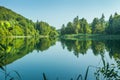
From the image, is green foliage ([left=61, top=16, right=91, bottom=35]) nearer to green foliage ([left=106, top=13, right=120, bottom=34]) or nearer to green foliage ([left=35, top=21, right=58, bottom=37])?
green foliage ([left=106, top=13, right=120, bottom=34])

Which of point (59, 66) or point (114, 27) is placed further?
point (114, 27)

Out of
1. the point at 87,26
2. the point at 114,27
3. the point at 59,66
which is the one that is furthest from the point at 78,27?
the point at 59,66

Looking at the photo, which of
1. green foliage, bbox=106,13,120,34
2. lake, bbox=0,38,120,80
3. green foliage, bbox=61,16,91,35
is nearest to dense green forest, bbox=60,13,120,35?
green foliage, bbox=61,16,91,35

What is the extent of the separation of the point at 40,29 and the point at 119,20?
102175mm

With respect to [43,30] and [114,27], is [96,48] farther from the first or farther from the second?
[43,30]

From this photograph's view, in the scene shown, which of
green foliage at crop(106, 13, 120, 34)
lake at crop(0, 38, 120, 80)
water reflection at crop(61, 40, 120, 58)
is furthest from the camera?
green foliage at crop(106, 13, 120, 34)

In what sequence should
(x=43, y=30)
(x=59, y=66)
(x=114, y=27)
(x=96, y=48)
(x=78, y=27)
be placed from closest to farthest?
(x=59, y=66)
(x=96, y=48)
(x=114, y=27)
(x=78, y=27)
(x=43, y=30)

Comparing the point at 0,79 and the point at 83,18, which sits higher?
the point at 83,18

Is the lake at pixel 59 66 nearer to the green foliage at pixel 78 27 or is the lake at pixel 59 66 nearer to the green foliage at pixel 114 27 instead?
the green foliage at pixel 114 27

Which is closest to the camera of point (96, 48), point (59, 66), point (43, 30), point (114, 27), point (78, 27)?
point (59, 66)

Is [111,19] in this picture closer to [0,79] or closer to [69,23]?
[69,23]

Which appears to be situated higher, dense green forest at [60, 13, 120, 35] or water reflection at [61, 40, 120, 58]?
dense green forest at [60, 13, 120, 35]

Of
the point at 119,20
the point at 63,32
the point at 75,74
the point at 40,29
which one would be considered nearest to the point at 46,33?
the point at 40,29

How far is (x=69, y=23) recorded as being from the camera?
428 ft
